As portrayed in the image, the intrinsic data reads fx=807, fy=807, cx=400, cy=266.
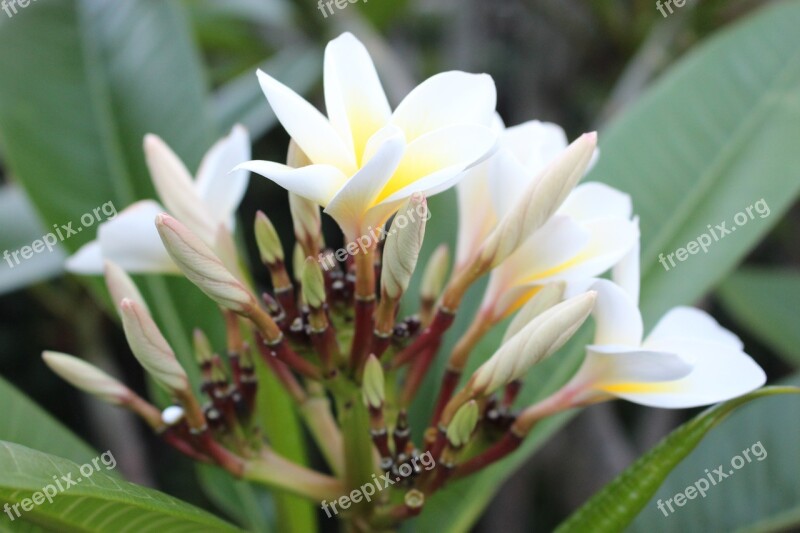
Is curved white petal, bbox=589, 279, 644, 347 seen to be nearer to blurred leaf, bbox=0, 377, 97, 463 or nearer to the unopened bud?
the unopened bud

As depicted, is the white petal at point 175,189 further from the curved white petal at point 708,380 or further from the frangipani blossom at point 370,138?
the curved white petal at point 708,380

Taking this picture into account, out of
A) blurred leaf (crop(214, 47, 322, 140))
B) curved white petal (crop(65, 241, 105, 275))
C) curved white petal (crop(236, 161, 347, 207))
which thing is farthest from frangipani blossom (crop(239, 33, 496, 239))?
blurred leaf (crop(214, 47, 322, 140))

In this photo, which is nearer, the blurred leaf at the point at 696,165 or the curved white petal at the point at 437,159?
the curved white petal at the point at 437,159

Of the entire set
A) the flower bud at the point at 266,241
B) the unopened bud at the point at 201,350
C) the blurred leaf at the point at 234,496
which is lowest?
the blurred leaf at the point at 234,496

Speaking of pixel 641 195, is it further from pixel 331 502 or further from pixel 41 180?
pixel 41 180

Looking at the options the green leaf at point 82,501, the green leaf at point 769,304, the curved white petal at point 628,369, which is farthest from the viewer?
the green leaf at point 769,304

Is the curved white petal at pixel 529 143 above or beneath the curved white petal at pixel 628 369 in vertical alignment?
above

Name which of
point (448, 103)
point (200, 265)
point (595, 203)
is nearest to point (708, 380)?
point (595, 203)

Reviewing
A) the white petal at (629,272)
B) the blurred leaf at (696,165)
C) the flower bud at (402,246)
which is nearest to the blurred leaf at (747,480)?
the blurred leaf at (696,165)

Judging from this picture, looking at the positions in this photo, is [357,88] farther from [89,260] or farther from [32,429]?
[32,429]
